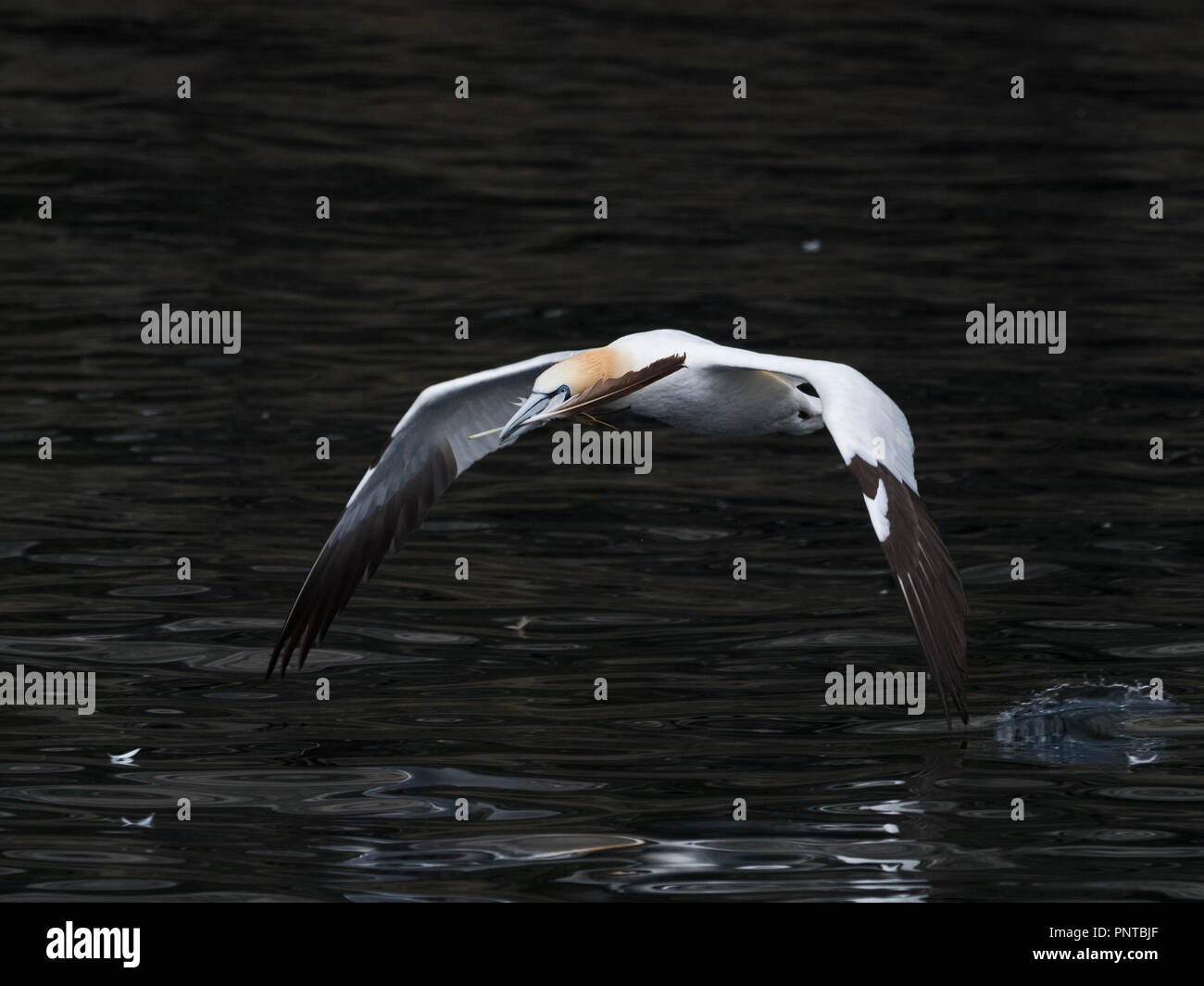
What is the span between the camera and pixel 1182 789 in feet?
33.2

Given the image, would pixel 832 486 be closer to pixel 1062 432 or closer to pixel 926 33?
pixel 1062 432

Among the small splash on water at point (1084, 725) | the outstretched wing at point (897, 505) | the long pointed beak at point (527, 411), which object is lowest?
the small splash on water at point (1084, 725)

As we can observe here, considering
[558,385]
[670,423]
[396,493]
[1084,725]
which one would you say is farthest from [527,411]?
[1084,725]

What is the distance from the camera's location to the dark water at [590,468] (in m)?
9.79

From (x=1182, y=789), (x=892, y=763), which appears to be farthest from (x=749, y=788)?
(x=1182, y=789)

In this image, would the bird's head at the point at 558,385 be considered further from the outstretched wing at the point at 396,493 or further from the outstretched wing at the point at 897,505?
the outstretched wing at the point at 396,493

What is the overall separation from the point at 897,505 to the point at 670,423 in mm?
1667

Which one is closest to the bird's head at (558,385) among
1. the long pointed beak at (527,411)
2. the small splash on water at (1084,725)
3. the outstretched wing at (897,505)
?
the long pointed beak at (527,411)

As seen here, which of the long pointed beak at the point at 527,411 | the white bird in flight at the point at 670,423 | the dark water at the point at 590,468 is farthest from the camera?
the long pointed beak at the point at 527,411

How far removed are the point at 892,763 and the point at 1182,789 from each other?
1.29 meters

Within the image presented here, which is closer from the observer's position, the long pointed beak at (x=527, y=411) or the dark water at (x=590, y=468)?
the dark water at (x=590, y=468)

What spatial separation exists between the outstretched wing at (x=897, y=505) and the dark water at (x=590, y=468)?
0.87m

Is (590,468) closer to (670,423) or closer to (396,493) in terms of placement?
(396,493)

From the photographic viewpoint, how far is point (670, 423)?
10.7 metres
